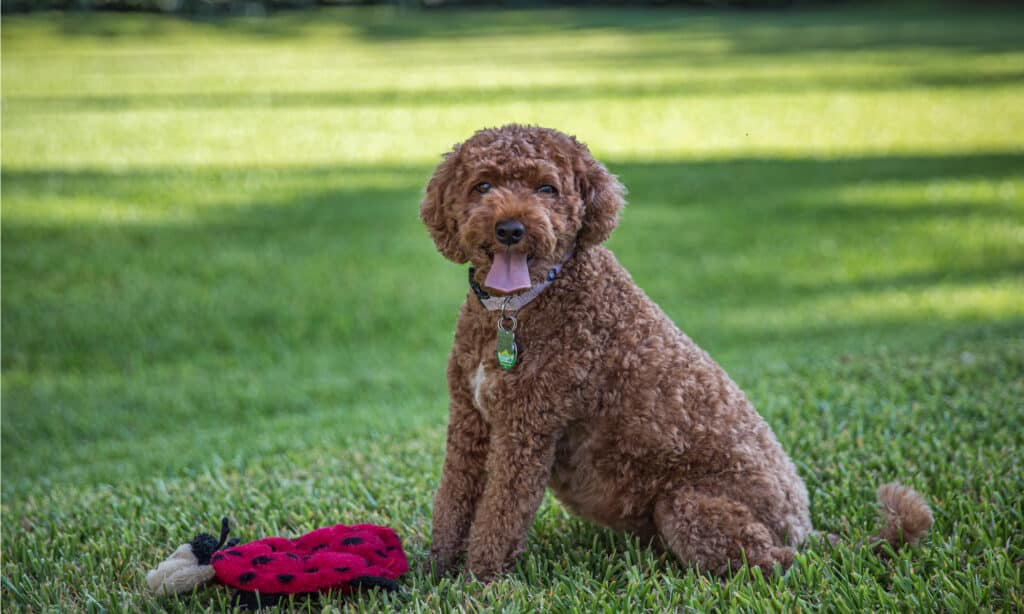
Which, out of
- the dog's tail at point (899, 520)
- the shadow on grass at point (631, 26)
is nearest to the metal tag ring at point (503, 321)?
the dog's tail at point (899, 520)

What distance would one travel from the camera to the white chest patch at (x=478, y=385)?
325 cm

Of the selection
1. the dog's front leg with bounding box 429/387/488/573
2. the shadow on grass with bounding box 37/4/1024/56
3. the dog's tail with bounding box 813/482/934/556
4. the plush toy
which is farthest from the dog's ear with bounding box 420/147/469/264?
the shadow on grass with bounding box 37/4/1024/56

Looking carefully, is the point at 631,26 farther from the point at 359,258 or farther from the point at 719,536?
the point at 719,536

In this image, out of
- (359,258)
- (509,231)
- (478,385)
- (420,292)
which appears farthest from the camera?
(359,258)

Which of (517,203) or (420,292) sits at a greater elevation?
(517,203)

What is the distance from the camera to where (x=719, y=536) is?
125 inches

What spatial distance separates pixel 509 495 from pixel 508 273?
75 centimetres

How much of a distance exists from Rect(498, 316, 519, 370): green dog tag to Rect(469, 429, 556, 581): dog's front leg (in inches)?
8.8

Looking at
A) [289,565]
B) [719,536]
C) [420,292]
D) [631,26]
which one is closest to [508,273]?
[719,536]

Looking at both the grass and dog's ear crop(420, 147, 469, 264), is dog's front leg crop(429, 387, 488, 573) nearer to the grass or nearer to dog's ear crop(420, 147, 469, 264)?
the grass

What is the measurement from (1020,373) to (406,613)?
4157mm

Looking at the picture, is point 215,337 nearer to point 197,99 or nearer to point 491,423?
point 491,423

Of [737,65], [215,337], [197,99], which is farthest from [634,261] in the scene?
[737,65]

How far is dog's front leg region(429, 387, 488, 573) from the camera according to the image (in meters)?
3.38
